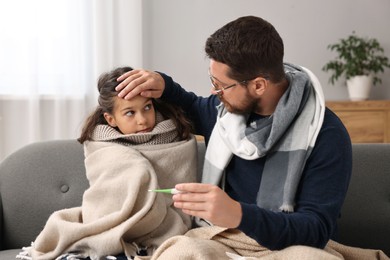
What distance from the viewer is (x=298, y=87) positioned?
1.91 meters

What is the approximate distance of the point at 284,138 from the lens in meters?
1.92

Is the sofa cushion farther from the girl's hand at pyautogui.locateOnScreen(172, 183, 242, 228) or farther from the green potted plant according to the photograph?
the green potted plant

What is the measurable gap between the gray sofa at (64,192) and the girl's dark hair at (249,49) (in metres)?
0.53

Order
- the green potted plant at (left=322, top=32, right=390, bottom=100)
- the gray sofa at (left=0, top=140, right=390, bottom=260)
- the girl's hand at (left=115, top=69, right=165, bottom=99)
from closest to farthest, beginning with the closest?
the girl's hand at (left=115, top=69, right=165, bottom=99) → the gray sofa at (left=0, top=140, right=390, bottom=260) → the green potted plant at (left=322, top=32, right=390, bottom=100)

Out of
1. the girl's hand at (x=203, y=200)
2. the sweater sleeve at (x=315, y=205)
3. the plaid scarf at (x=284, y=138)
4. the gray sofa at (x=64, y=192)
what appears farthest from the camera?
the gray sofa at (x=64, y=192)

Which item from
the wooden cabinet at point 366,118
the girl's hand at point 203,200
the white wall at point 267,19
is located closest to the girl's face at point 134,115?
the girl's hand at point 203,200

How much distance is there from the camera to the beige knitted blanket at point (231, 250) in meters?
1.73

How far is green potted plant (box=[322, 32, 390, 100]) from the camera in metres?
4.73

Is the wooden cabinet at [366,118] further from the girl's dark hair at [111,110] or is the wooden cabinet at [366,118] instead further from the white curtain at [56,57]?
the girl's dark hair at [111,110]

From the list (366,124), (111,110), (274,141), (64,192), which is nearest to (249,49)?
(274,141)

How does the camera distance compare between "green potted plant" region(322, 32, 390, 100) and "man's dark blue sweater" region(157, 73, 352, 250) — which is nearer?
"man's dark blue sweater" region(157, 73, 352, 250)

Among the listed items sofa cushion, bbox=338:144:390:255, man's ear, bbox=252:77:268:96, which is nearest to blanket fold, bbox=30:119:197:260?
man's ear, bbox=252:77:268:96

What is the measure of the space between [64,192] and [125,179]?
0.40 meters

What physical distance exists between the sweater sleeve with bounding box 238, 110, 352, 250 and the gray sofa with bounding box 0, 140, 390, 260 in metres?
0.38
